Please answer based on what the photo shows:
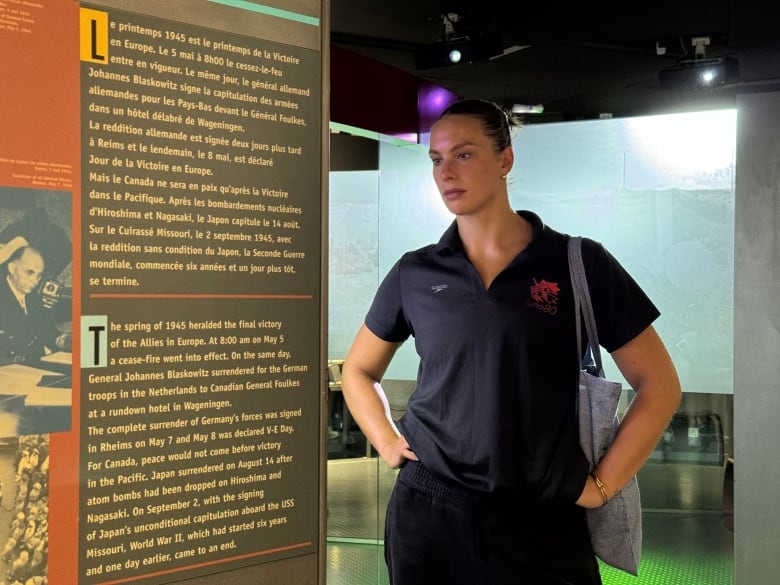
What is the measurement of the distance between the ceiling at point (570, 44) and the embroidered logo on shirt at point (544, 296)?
9.17 feet

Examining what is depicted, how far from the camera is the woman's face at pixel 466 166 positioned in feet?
6.32

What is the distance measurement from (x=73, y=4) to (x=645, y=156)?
12.5ft

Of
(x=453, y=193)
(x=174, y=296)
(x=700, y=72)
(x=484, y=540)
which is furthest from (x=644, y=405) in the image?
(x=700, y=72)

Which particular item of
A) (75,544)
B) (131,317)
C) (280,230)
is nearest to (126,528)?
(75,544)

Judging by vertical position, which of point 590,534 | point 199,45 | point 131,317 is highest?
point 199,45

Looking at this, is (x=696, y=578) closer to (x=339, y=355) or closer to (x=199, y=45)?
(x=339, y=355)

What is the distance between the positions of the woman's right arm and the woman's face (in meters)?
0.43

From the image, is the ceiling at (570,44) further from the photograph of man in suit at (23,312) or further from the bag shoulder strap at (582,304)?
the photograph of man in suit at (23,312)

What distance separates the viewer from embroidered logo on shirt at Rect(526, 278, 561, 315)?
1812 millimetres

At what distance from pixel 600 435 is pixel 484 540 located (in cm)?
34

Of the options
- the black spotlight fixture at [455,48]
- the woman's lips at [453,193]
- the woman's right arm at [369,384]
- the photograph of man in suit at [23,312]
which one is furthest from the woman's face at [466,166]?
the black spotlight fixture at [455,48]

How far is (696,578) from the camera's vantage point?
4488 mm

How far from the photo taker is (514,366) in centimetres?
178

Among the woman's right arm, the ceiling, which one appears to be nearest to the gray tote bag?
the woman's right arm
